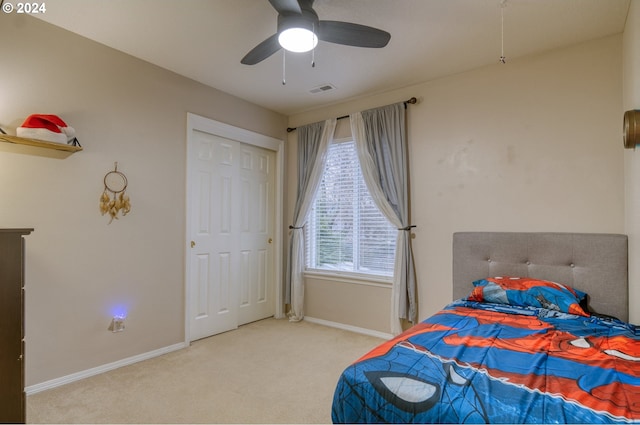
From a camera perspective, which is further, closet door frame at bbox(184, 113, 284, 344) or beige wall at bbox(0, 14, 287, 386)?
closet door frame at bbox(184, 113, 284, 344)

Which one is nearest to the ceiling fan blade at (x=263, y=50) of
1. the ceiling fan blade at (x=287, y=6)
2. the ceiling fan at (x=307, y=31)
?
the ceiling fan at (x=307, y=31)

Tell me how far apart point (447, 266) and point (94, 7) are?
11.4ft

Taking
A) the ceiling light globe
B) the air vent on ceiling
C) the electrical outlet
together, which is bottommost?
the electrical outlet

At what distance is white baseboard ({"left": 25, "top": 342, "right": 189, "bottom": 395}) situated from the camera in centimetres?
234

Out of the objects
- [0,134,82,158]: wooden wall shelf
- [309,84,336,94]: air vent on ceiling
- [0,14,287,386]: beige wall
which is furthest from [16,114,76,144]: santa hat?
[309,84,336,94]: air vent on ceiling

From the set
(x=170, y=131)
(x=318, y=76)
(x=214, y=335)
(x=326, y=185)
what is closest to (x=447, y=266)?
(x=326, y=185)

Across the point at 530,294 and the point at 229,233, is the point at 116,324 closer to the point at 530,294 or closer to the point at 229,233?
the point at 229,233

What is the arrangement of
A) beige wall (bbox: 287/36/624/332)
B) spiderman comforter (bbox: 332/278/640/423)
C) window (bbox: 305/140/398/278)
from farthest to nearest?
window (bbox: 305/140/398/278) < beige wall (bbox: 287/36/624/332) < spiderman comforter (bbox: 332/278/640/423)

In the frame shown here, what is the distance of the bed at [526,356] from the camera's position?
108 cm

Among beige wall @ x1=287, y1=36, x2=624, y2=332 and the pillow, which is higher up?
beige wall @ x1=287, y1=36, x2=624, y2=332

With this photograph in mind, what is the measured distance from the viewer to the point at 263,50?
2234 millimetres

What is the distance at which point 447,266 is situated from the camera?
3.19 m

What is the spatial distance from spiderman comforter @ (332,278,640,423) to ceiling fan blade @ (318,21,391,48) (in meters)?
1.74

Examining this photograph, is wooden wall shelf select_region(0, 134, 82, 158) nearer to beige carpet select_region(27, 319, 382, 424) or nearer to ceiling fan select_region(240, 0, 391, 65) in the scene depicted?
ceiling fan select_region(240, 0, 391, 65)
